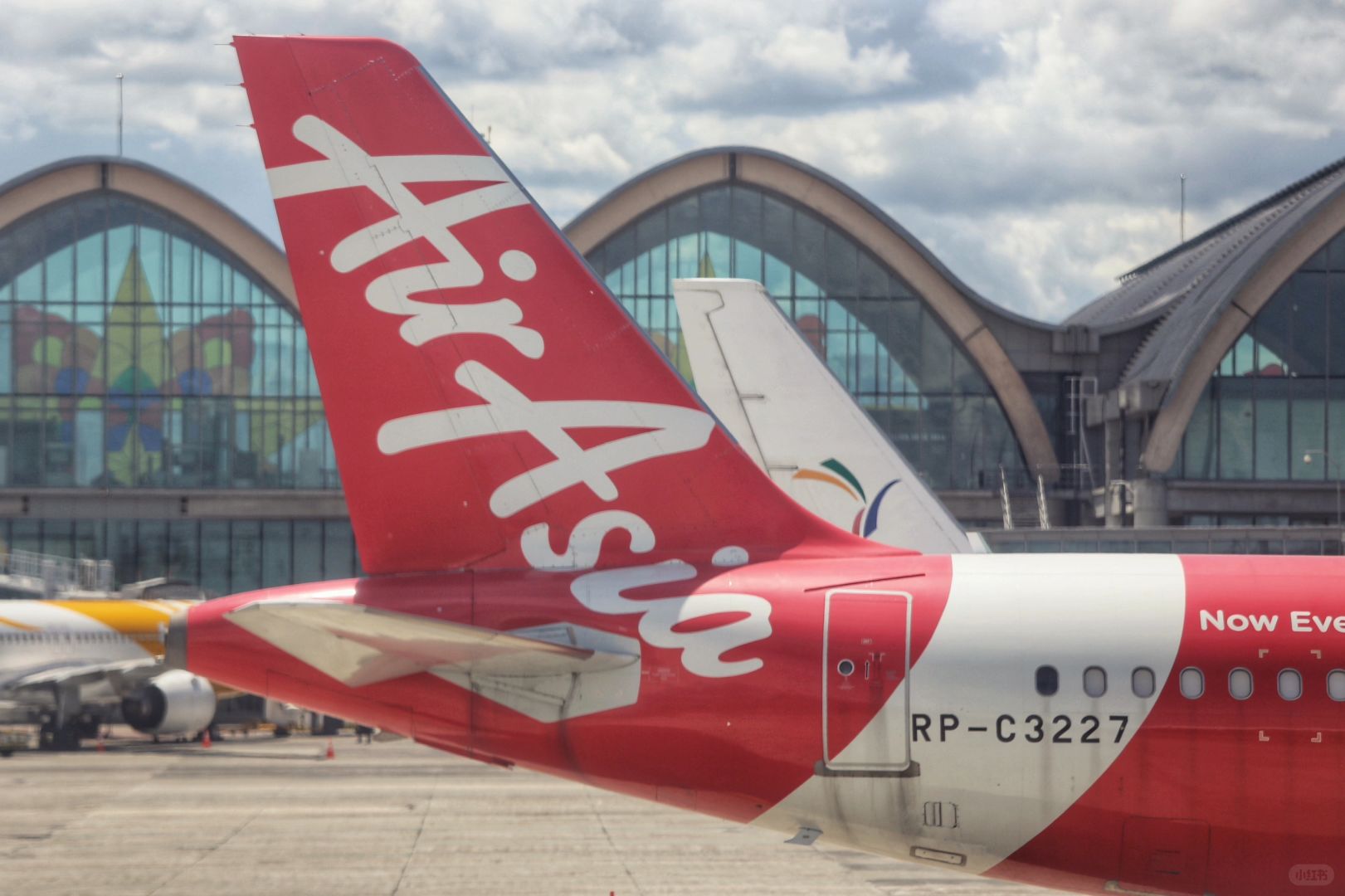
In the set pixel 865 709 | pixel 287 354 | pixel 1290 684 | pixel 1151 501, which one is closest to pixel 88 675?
pixel 287 354

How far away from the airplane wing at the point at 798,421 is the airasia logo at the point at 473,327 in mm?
9870

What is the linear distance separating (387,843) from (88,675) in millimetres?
26646

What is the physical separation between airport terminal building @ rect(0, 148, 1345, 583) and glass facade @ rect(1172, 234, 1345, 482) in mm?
3347

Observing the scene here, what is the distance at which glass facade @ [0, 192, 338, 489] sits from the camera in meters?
71.2

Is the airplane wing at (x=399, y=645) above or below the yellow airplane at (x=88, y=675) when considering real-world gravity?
above

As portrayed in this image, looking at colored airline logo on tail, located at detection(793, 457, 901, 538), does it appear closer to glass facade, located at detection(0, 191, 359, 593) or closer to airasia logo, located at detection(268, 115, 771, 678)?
airasia logo, located at detection(268, 115, 771, 678)

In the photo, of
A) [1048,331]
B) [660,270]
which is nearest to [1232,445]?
[1048,331]

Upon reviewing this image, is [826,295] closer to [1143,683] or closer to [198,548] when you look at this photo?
[198,548]

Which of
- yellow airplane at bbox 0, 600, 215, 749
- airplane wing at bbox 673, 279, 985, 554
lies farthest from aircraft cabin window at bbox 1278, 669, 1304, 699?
yellow airplane at bbox 0, 600, 215, 749

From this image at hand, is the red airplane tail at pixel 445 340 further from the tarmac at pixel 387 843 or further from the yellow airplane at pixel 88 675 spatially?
the yellow airplane at pixel 88 675

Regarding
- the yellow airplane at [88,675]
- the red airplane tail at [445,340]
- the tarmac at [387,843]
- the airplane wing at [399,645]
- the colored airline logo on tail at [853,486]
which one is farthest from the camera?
the yellow airplane at [88,675]

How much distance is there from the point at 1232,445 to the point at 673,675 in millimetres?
59751

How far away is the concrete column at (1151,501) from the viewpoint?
2579 inches

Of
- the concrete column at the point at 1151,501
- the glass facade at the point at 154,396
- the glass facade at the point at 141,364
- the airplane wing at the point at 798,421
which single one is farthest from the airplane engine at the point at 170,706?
the concrete column at the point at 1151,501
